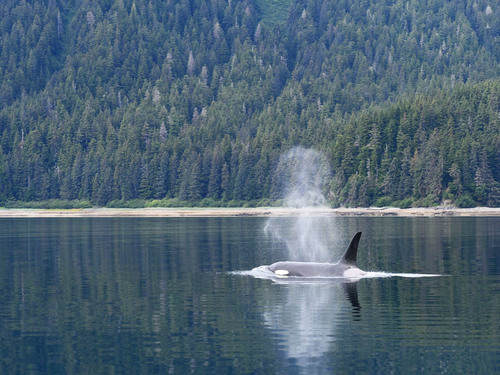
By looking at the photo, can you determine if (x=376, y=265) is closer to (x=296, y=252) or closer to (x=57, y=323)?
(x=296, y=252)

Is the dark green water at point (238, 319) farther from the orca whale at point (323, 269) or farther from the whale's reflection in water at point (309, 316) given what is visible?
the orca whale at point (323, 269)

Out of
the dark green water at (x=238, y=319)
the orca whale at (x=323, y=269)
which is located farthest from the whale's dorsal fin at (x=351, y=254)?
the dark green water at (x=238, y=319)

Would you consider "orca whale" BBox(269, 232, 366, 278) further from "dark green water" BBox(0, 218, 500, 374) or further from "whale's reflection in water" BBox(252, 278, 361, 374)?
"dark green water" BBox(0, 218, 500, 374)

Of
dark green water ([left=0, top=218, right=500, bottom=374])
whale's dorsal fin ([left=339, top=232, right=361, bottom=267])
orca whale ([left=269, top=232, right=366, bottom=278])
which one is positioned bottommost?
dark green water ([left=0, top=218, right=500, bottom=374])

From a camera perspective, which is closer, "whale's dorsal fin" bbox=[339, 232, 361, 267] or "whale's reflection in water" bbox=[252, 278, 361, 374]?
"whale's reflection in water" bbox=[252, 278, 361, 374]

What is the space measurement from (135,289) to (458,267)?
2965cm

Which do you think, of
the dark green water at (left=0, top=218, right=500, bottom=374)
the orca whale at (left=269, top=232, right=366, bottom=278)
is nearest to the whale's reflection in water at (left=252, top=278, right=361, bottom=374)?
the dark green water at (left=0, top=218, right=500, bottom=374)

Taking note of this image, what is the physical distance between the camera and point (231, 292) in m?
62.9

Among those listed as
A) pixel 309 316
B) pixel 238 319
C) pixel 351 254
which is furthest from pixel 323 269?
pixel 238 319

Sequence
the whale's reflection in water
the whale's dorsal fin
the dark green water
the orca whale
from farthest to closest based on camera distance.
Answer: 1. the orca whale
2. the whale's dorsal fin
3. the whale's reflection in water
4. the dark green water

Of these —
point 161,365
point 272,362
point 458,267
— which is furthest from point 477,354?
point 458,267

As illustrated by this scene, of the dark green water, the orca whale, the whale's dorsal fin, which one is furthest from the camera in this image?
the orca whale

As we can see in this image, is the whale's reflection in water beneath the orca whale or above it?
beneath

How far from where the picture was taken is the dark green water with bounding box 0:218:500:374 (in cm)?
4094
